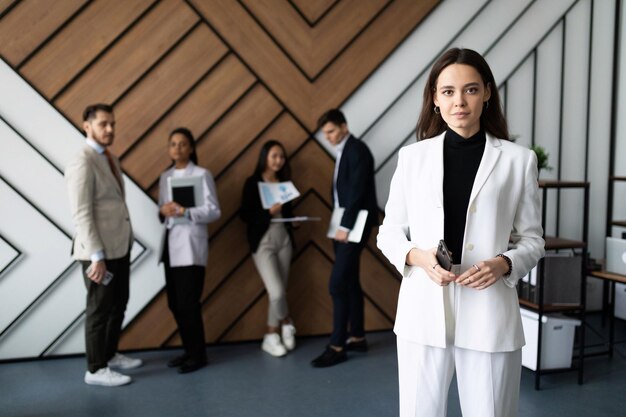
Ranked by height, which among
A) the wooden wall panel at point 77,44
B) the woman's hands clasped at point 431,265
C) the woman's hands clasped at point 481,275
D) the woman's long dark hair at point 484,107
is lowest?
the woman's hands clasped at point 481,275

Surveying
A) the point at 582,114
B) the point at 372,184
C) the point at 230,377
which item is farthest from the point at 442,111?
the point at 582,114

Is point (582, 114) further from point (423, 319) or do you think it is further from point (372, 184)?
point (423, 319)

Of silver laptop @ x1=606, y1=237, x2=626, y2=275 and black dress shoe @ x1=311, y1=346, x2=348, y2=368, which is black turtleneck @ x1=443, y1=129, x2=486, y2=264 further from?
silver laptop @ x1=606, y1=237, x2=626, y2=275

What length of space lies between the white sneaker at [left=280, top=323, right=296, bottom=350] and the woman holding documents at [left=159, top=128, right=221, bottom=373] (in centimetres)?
62

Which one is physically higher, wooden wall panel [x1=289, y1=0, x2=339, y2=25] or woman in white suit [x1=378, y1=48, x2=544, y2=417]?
wooden wall panel [x1=289, y1=0, x2=339, y2=25]

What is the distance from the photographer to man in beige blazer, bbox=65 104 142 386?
315 cm

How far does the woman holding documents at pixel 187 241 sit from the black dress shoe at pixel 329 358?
2.51 ft

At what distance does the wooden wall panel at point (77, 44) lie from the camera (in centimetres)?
370

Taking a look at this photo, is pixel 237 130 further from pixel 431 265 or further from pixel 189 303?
pixel 431 265

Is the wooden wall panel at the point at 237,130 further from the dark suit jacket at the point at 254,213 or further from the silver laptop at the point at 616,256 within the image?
the silver laptop at the point at 616,256

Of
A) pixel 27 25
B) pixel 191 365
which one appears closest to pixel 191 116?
pixel 27 25

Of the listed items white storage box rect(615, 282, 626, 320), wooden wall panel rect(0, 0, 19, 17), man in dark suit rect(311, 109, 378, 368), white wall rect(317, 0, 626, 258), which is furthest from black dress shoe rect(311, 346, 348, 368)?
wooden wall panel rect(0, 0, 19, 17)

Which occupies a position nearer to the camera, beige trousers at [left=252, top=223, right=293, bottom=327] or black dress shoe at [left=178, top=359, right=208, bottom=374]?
black dress shoe at [left=178, top=359, right=208, bottom=374]

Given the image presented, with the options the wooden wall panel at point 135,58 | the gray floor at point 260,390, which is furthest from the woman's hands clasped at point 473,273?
the wooden wall panel at point 135,58
